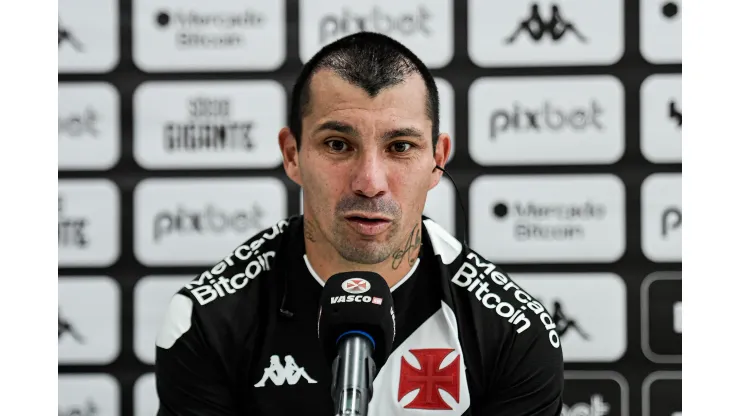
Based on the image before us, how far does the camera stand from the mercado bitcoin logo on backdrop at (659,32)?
1.72 metres

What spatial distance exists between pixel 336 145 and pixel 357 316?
1.42 ft

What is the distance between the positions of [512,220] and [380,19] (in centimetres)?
57

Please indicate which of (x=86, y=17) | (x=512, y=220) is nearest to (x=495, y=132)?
(x=512, y=220)

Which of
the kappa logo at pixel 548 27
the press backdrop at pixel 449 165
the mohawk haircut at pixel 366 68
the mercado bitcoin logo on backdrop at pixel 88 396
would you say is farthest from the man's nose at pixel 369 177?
the mercado bitcoin logo on backdrop at pixel 88 396

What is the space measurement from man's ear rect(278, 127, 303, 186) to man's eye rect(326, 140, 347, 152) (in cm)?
12

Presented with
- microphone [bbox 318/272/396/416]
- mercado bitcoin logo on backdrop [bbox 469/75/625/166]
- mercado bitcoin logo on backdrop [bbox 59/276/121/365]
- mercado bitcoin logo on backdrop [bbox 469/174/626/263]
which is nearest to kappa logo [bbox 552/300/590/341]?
mercado bitcoin logo on backdrop [bbox 469/174/626/263]

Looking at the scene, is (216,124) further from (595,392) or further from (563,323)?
(595,392)


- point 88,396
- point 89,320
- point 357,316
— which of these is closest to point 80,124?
point 89,320

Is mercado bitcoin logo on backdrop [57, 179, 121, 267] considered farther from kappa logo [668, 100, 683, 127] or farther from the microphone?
kappa logo [668, 100, 683, 127]

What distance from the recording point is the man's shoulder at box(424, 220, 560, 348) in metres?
1.23

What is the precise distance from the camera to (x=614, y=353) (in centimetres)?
173

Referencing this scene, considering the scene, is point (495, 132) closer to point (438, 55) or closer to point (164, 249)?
point (438, 55)

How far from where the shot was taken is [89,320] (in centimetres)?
178

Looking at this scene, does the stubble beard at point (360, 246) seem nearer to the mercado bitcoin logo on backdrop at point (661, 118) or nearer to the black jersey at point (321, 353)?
the black jersey at point (321, 353)
